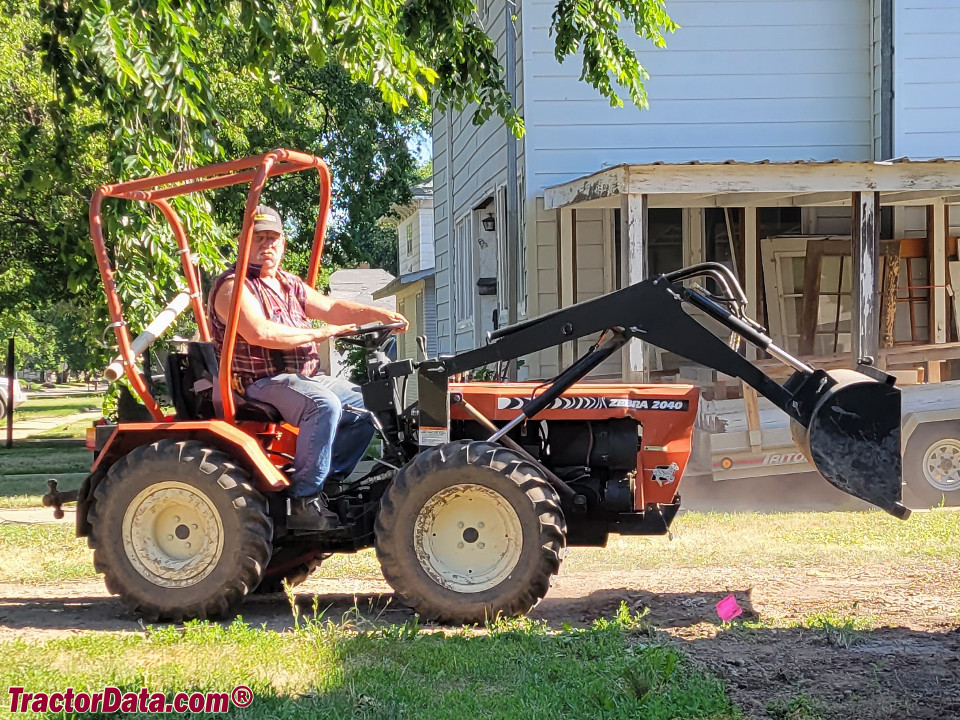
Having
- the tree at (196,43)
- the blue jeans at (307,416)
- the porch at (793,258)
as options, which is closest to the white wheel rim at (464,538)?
the blue jeans at (307,416)

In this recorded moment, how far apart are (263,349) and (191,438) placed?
0.60 metres

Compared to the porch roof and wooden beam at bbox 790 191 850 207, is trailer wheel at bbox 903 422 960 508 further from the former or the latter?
wooden beam at bbox 790 191 850 207

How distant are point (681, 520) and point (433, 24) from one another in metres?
4.45

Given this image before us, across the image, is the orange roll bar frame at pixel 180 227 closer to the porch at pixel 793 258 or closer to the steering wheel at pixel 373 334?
the steering wheel at pixel 373 334

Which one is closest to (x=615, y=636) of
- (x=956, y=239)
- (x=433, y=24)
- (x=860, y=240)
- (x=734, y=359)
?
(x=734, y=359)

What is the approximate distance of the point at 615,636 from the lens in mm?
5238

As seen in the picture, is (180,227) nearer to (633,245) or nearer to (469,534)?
(469,534)

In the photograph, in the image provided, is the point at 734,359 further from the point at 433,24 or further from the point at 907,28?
the point at 907,28

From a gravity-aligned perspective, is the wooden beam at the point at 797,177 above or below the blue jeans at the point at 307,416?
above

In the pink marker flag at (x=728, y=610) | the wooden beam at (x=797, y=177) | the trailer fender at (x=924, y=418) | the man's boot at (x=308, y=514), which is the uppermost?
the wooden beam at (x=797, y=177)

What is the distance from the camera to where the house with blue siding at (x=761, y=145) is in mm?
13172

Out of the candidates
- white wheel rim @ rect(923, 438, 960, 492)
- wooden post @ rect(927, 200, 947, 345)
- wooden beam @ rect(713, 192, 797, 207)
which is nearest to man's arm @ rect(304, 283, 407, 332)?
white wheel rim @ rect(923, 438, 960, 492)

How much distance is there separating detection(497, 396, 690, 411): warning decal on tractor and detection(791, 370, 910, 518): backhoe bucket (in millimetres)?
966

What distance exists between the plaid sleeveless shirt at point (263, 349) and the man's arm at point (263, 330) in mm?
111
